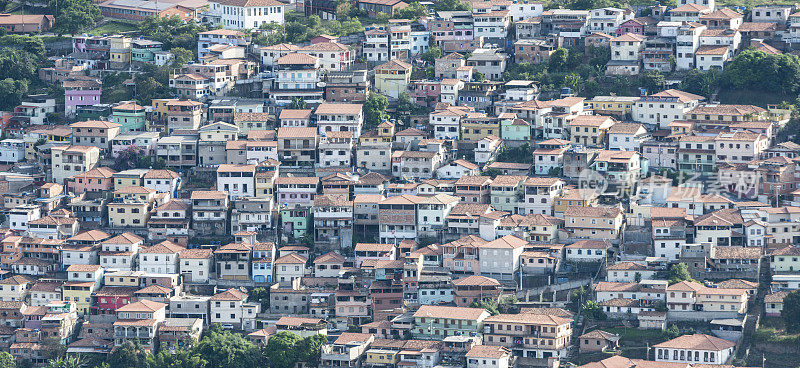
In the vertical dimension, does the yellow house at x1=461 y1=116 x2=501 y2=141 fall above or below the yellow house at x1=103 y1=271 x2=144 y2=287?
above

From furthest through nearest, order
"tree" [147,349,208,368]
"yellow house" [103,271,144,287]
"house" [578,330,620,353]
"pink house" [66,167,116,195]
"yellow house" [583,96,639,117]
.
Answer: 1. "yellow house" [583,96,639,117]
2. "pink house" [66,167,116,195]
3. "yellow house" [103,271,144,287]
4. "tree" [147,349,208,368]
5. "house" [578,330,620,353]

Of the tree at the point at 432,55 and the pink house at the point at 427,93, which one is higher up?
the tree at the point at 432,55

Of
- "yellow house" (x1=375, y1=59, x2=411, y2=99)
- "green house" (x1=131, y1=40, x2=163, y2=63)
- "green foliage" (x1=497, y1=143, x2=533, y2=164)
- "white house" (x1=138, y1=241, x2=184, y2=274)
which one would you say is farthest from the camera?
"green house" (x1=131, y1=40, x2=163, y2=63)

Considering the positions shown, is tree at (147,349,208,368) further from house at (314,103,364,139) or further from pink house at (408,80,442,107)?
pink house at (408,80,442,107)

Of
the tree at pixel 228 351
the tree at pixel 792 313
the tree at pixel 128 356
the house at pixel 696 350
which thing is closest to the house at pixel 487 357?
the house at pixel 696 350

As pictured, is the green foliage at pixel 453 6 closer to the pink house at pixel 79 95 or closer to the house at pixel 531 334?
the pink house at pixel 79 95

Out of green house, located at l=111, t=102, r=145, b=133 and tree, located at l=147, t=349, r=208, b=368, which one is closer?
tree, located at l=147, t=349, r=208, b=368

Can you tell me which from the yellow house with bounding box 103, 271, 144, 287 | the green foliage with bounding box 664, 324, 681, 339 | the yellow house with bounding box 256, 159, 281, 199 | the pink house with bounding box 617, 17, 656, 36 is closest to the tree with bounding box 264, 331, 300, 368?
the yellow house with bounding box 103, 271, 144, 287
